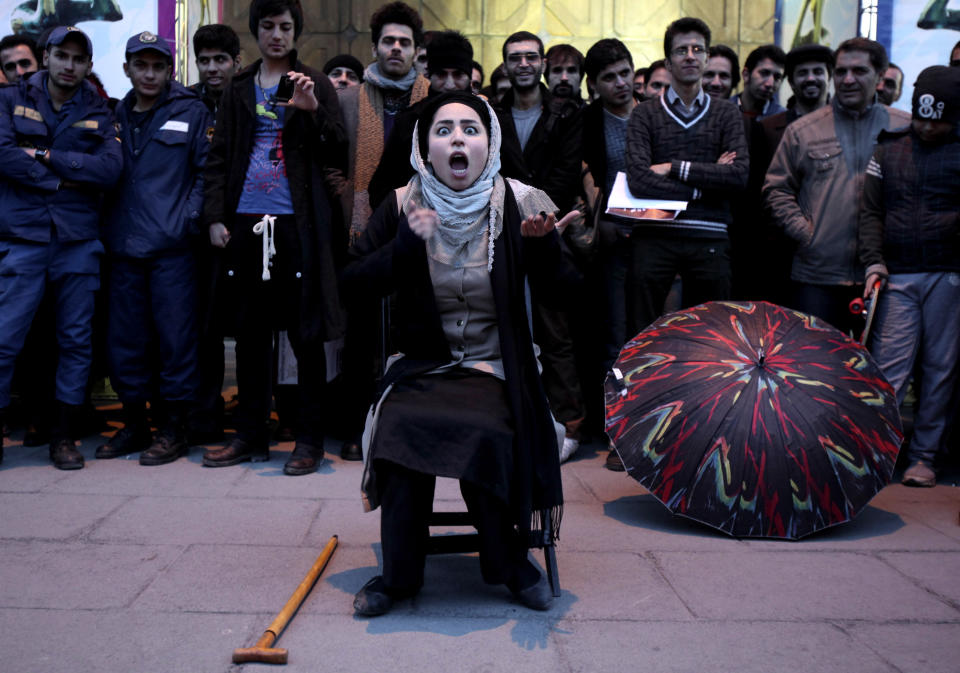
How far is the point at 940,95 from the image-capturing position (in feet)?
17.2

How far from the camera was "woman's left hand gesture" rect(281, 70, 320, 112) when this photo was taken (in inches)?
198

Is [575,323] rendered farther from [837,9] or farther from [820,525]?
[837,9]

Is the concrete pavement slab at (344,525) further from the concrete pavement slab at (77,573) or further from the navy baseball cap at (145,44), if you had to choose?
the navy baseball cap at (145,44)

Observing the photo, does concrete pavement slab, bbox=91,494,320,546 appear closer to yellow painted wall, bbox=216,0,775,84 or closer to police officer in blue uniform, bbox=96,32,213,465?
police officer in blue uniform, bbox=96,32,213,465

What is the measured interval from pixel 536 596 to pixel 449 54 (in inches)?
115

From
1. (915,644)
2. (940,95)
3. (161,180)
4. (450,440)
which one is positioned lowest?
(915,644)

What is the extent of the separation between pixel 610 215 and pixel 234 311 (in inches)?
85.1

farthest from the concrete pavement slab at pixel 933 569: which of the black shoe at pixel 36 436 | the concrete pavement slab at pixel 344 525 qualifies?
the black shoe at pixel 36 436

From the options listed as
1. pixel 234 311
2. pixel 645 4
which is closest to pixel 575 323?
pixel 234 311

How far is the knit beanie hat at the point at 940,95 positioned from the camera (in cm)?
524

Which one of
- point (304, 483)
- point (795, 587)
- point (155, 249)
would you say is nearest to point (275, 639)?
point (795, 587)

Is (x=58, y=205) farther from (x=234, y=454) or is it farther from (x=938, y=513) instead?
(x=938, y=513)

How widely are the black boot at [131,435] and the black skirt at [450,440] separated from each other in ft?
9.21

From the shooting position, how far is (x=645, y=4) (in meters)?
10.3
